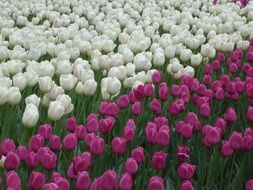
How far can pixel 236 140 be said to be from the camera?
91.5 inches

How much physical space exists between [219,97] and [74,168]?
4.22 ft

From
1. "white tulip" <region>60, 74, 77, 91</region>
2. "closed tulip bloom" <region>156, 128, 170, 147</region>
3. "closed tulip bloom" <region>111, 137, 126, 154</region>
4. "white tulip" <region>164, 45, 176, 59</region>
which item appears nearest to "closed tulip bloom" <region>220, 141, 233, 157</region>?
"closed tulip bloom" <region>156, 128, 170, 147</region>

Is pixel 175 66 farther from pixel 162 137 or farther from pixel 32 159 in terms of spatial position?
pixel 32 159

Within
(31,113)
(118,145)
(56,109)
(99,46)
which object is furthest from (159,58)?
(118,145)

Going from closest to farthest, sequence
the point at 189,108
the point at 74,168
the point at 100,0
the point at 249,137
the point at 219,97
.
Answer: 1. the point at 74,168
2. the point at 249,137
3. the point at 219,97
4. the point at 189,108
5. the point at 100,0

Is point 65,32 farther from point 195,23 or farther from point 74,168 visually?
point 74,168

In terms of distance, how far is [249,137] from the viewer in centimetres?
232

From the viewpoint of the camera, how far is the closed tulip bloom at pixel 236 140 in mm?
2314

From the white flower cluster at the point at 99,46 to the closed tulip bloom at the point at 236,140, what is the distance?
82 centimetres

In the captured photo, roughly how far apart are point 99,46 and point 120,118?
4.06ft

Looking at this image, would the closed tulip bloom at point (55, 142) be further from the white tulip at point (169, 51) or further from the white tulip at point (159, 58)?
the white tulip at point (169, 51)

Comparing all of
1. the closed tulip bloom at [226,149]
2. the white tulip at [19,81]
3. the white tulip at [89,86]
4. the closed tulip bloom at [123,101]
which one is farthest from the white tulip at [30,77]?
the closed tulip bloom at [226,149]

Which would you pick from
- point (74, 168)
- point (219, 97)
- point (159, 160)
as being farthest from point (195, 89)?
point (74, 168)

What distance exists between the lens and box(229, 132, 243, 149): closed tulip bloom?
231cm
